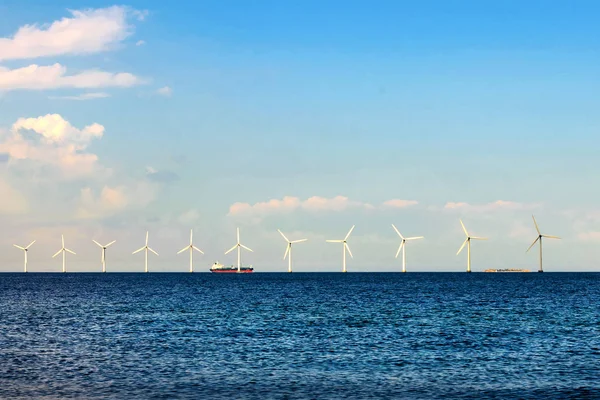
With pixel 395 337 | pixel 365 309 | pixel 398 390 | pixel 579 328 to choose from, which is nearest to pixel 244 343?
pixel 395 337

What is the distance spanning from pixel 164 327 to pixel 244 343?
63.3 ft

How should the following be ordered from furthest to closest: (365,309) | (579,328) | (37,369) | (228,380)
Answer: (365,309) → (579,328) → (37,369) → (228,380)

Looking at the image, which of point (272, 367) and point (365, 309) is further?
point (365, 309)

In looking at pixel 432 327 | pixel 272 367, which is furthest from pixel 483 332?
pixel 272 367

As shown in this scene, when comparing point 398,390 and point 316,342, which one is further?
point 316,342

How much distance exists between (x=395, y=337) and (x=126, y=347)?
26.8 meters

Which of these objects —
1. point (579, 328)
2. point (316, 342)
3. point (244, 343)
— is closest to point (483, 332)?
point (579, 328)

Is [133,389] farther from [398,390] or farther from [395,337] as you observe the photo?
[395,337]

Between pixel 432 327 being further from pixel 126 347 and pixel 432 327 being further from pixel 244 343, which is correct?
pixel 126 347

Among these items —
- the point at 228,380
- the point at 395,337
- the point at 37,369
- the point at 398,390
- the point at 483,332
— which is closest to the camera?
the point at 398,390

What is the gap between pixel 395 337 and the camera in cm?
6981

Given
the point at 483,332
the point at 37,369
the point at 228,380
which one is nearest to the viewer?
the point at 228,380

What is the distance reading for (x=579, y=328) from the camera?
7938cm

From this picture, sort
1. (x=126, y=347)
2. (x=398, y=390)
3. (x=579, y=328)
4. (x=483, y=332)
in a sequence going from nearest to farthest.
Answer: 1. (x=398, y=390)
2. (x=126, y=347)
3. (x=483, y=332)
4. (x=579, y=328)
